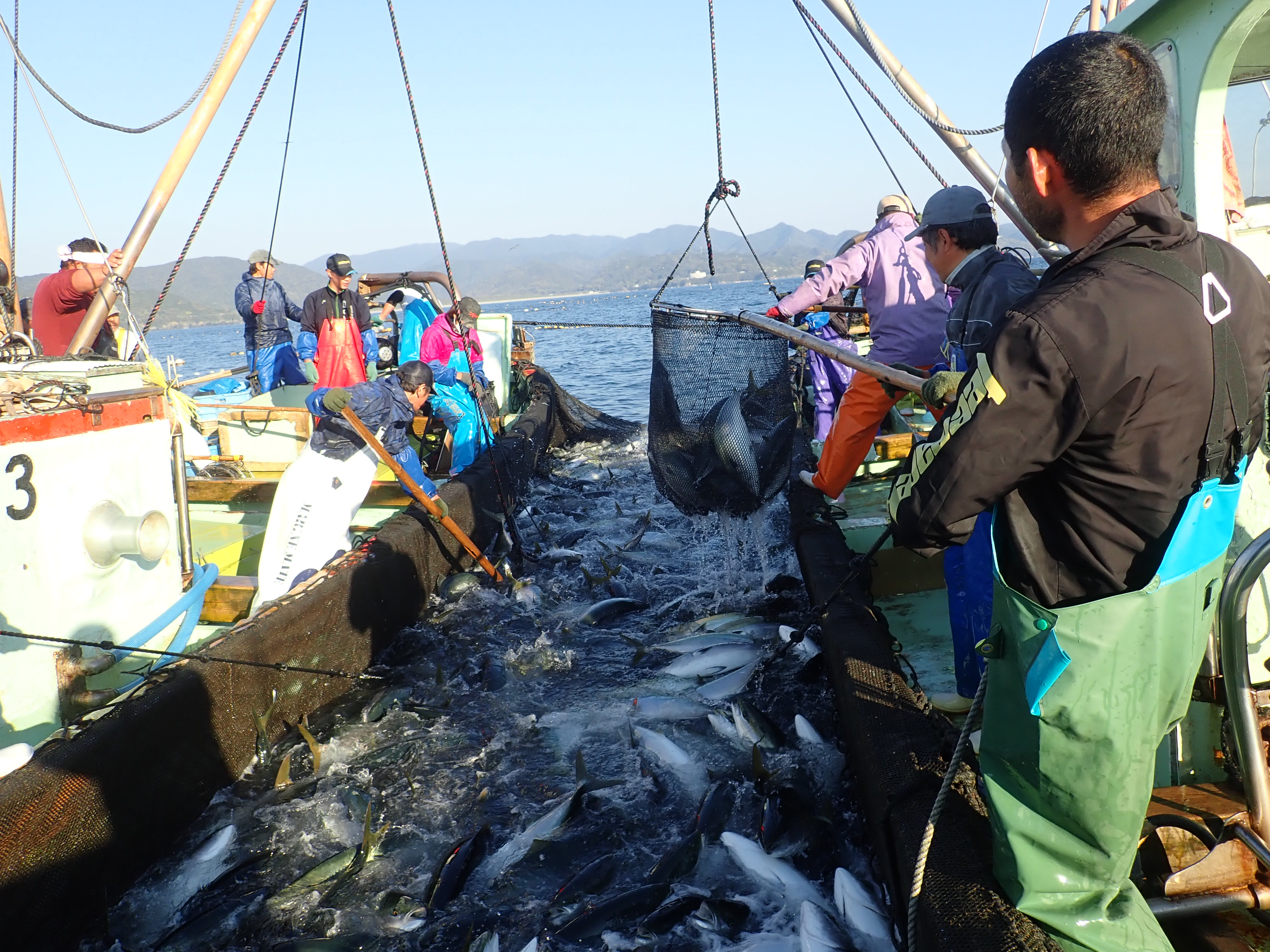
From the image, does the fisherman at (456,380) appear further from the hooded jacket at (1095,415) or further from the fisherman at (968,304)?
the hooded jacket at (1095,415)

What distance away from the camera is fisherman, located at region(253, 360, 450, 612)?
6.09m

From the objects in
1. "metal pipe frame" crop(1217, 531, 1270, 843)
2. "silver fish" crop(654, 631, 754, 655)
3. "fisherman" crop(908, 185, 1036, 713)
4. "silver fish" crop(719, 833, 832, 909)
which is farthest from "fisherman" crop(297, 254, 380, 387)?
"metal pipe frame" crop(1217, 531, 1270, 843)

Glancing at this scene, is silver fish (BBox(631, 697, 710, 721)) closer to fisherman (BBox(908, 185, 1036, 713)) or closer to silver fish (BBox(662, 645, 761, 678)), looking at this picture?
silver fish (BBox(662, 645, 761, 678))

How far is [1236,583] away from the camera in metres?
2.23

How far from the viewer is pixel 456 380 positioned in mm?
9305

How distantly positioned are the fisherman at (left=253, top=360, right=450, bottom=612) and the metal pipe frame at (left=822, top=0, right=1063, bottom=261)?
4641mm

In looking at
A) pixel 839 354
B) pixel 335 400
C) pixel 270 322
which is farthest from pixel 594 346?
pixel 839 354

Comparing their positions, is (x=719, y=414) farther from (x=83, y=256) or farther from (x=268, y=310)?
(x=268, y=310)

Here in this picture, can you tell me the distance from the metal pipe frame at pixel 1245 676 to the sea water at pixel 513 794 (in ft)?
5.22

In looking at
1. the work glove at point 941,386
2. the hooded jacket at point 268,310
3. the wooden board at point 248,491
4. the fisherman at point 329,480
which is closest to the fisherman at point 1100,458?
the work glove at point 941,386

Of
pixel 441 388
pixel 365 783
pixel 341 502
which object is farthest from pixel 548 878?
pixel 441 388

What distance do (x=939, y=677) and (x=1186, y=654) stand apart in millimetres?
2848

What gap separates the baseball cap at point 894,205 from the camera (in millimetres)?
7512

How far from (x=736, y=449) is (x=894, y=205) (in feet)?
11.1
